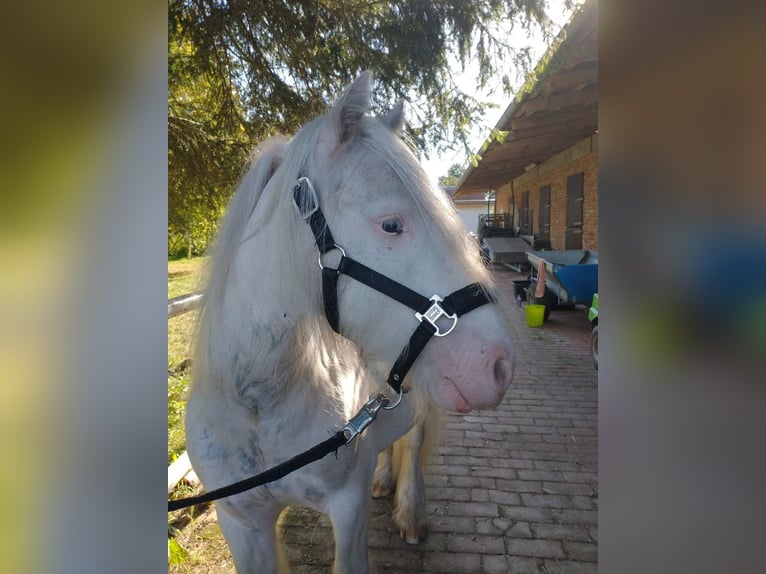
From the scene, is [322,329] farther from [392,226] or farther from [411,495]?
[411,495]

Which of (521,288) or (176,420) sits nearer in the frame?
(176,420)

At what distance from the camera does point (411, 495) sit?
8.72ft

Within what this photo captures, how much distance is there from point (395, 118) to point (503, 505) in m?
2.72

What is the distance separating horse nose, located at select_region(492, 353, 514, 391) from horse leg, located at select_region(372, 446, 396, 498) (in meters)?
2.21

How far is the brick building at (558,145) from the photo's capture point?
11.0ft

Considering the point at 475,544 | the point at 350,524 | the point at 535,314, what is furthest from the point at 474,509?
the point at 535,314

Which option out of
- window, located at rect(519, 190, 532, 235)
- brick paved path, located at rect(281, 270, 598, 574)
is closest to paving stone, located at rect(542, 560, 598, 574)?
brick paved path, located at rect(281, 270, 598, 574)

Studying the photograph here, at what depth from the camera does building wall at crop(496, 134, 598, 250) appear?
857 cm

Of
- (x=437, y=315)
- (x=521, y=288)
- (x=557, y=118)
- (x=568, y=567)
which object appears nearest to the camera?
(x=437, y=315)

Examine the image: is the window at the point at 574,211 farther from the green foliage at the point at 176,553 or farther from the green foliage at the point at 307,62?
the green foliage at the point at 176,553

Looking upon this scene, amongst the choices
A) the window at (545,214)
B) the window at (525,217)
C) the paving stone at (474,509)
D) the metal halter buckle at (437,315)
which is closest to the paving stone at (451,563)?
the paving stone at (474,509)

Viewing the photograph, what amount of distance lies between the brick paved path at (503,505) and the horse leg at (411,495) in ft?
0.28
